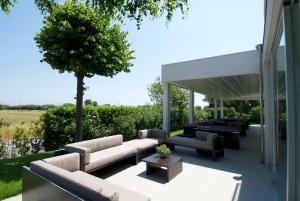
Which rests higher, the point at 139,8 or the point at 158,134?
the point at 139,8

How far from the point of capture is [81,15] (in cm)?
580

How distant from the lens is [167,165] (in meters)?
4.59

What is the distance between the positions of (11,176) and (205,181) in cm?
485

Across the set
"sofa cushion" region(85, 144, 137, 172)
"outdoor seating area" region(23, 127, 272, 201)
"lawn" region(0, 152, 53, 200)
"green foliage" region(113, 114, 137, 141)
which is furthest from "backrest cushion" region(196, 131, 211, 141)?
"lawn" region(0, 152, 53, 200)

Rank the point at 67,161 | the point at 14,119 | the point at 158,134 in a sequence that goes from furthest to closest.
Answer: the point at 158,134 → the point at 14,119 → the point at 67,161

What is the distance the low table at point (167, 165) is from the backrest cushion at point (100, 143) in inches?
60.4

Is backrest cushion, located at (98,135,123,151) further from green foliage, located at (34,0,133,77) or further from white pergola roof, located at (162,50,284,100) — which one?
white pergola roof, located at (162,50,284,100)

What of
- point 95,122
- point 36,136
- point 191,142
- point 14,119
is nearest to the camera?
point 14,119

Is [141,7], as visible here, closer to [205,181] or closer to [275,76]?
[275,76]

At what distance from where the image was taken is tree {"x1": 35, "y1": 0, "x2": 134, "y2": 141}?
5566 millimetres

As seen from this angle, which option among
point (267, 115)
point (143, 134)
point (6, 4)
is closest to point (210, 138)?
point (267, 115)

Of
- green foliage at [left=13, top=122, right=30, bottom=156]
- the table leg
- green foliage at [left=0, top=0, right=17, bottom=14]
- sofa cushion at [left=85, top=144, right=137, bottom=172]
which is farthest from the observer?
green foliage at [left=13, top=122, right=30, bottom=156]

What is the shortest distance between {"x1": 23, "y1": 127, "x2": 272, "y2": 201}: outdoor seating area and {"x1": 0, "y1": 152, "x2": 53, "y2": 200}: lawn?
2.29 ft

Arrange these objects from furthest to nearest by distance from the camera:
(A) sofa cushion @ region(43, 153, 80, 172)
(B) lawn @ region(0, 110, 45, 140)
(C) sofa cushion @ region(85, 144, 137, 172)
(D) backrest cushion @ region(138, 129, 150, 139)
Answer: (D) backrest cushion @ region(138, 129, 150, 139) → (B) lawn @ region(0, 110, 45, 140) → (C) sofa cushion @ region(85, 144, 137, 172) → (A) sofa cushion @ region(43, 153, 80, 172)
